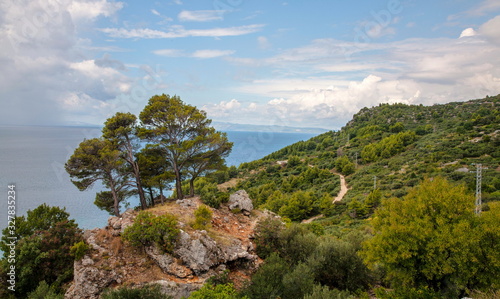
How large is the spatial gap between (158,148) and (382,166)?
187ft

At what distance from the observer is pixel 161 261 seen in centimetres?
1379

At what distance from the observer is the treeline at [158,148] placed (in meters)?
20.4

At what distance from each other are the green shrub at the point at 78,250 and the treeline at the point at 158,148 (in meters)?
5.98

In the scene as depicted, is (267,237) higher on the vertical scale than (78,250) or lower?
lower

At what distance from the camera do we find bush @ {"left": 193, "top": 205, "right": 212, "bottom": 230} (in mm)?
16103

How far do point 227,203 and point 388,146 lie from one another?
203 feet

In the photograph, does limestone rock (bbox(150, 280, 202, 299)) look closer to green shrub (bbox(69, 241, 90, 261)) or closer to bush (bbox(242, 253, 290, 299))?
bush (bbox(242, 253, 290, 299))

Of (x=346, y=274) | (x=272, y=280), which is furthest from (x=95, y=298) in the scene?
(x=346, y=274)

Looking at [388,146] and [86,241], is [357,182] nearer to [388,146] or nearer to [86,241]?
[388,146]

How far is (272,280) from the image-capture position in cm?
1282

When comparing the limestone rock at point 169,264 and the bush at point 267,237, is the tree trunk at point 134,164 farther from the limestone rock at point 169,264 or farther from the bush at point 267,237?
the bush at point 267,237

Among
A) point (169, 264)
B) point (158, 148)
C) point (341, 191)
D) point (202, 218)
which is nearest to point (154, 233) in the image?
point (169, 264)

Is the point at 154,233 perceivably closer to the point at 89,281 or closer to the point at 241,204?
the point at 89,281

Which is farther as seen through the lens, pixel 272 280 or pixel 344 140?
pixel 344 140
